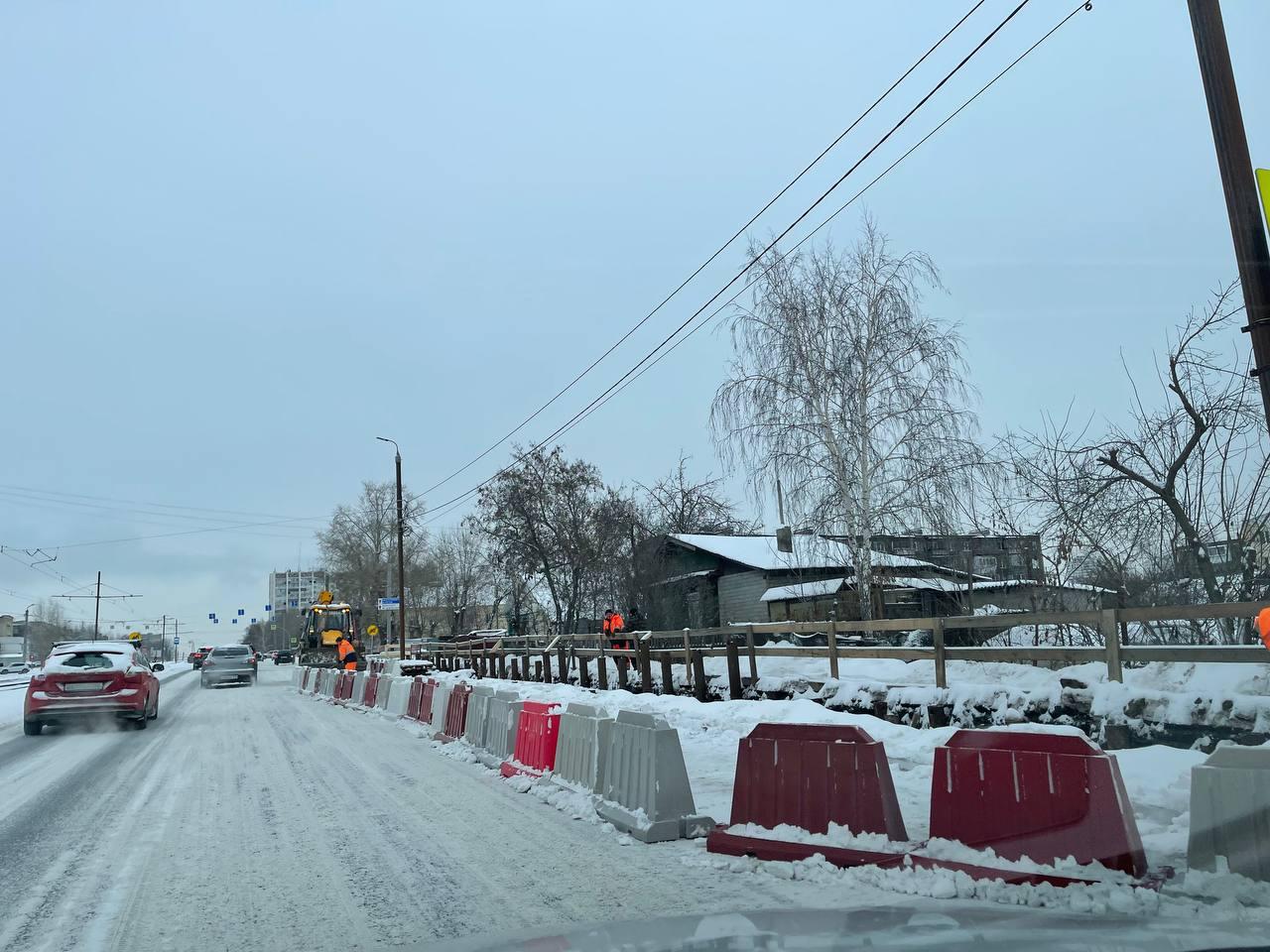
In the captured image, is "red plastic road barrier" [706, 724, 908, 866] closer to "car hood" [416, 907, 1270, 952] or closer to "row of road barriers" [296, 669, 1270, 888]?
"row of road barriers" [296, 669, 1270, 888]

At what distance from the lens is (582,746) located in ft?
28.8

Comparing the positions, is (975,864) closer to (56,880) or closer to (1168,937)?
(1168,937)

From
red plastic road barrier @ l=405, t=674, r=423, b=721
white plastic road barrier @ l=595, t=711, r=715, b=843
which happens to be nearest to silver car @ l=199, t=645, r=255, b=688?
red plastic road barrier @ l=405, t=674, r=423, b=721

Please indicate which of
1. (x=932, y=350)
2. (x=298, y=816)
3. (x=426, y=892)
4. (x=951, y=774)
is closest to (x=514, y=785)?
(x=298, y=816)

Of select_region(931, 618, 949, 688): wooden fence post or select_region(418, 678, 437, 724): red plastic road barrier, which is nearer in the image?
select_region(931, 618, 949, 688): wooden fence post

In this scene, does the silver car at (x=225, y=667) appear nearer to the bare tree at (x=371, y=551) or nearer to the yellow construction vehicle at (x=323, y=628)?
the yellow construction vehicle at (x=323, y=628)

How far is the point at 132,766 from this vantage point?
1189 cm

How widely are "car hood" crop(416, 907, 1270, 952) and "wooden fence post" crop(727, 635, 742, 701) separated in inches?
426

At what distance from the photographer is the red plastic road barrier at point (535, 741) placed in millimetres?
9578

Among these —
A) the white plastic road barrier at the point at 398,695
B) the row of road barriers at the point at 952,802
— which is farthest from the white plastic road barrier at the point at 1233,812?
the white plastic road barrier at the point at 398,695

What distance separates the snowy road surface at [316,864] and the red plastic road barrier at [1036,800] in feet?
2.46

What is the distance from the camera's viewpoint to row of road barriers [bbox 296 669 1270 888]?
4801 mm

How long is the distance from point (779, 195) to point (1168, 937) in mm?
11205

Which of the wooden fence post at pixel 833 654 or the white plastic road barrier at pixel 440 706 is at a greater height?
the wooden fence post at pixel 833 654
